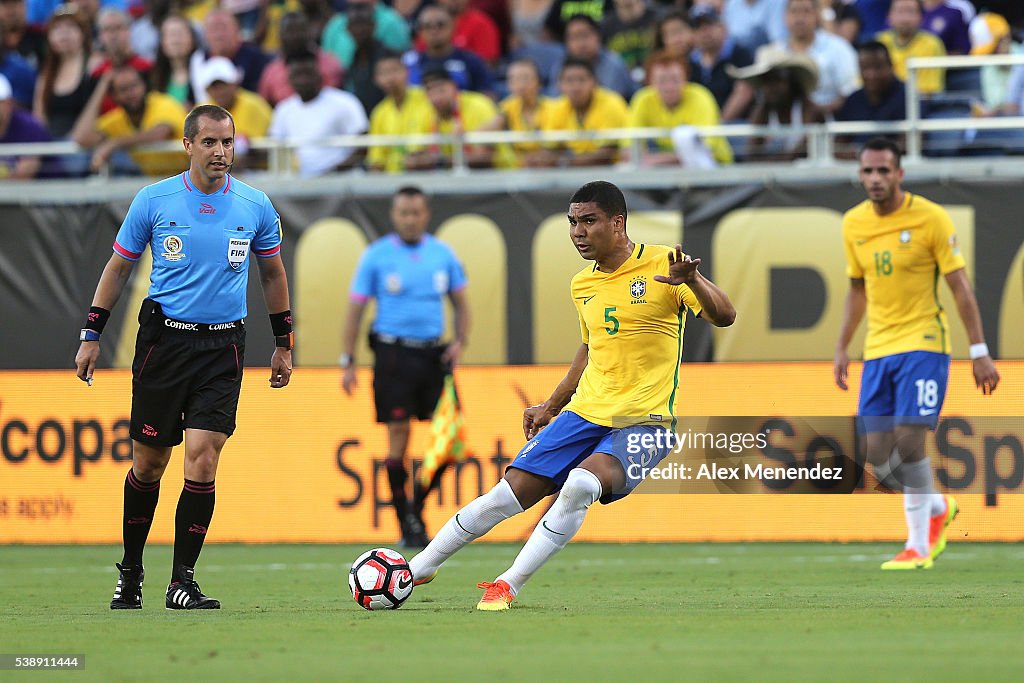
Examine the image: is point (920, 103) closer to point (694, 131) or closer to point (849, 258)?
point (694, 131)

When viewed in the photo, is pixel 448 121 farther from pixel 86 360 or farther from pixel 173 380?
pixel 86 360

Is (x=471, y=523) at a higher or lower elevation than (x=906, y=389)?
lower

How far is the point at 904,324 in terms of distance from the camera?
10.9 meters

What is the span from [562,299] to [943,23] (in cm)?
487

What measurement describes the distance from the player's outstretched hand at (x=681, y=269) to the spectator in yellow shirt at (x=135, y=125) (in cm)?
1011

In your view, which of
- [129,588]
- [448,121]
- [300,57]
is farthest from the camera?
[300,57]

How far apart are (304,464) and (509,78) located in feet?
16.3

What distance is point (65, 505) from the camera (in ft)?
47.3

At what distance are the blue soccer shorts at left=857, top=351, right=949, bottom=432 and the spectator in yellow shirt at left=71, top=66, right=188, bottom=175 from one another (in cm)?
829

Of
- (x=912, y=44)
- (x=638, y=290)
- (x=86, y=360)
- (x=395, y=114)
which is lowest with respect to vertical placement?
(x=86, y=360)

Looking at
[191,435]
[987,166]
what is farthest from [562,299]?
[191,435]

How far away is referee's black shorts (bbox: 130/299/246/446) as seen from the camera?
824cm

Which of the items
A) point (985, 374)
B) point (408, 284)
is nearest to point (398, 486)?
point (408, 284)

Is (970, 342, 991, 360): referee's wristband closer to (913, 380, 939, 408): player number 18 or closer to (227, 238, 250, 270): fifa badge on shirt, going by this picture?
(913, 380, 939, 408): player number 18
